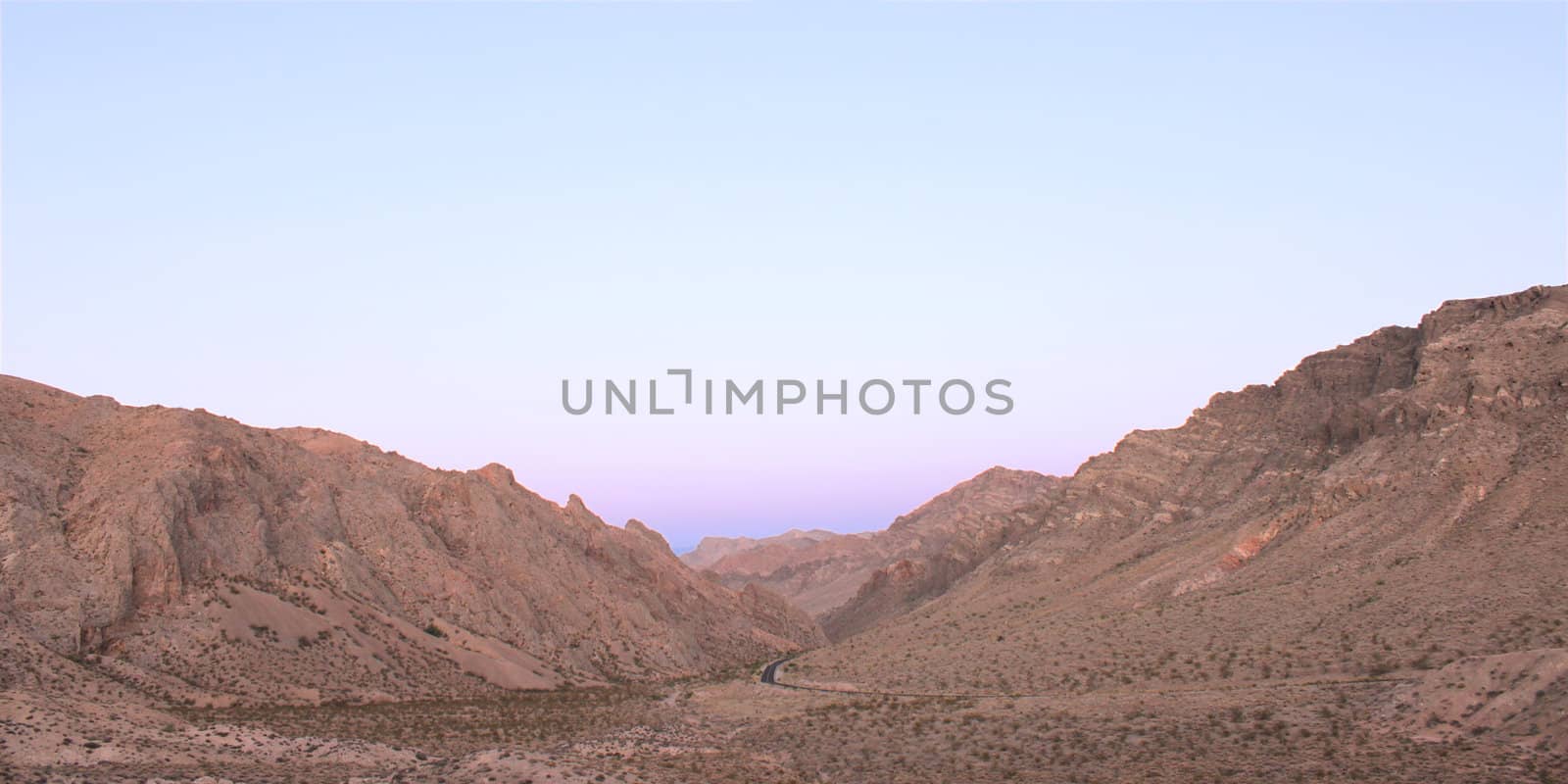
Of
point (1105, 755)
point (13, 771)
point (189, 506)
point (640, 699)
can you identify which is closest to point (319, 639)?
point (189, 506)

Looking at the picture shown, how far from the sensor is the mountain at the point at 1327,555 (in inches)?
1828

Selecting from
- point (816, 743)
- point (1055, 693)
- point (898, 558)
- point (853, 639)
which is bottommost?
point (816, 743)

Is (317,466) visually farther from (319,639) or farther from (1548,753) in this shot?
(1548,753)

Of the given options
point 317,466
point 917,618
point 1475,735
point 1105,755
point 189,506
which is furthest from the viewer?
point 917,618

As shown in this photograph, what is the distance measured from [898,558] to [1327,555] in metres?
73.8

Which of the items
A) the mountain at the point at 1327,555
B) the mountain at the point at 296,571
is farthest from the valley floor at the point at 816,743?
the mountain at the point at 296,571

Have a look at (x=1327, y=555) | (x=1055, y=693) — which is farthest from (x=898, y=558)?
(x=1055, y=693)

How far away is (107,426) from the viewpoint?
61.7m

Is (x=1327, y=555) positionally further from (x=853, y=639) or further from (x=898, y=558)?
(x=898, y=558)

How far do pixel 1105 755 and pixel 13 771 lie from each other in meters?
26.5

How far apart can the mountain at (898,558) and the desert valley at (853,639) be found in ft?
32.2

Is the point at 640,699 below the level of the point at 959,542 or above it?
below

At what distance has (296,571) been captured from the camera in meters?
60.2

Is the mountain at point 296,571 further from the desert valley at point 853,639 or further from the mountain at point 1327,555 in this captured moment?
the mountain at point 1327,555
